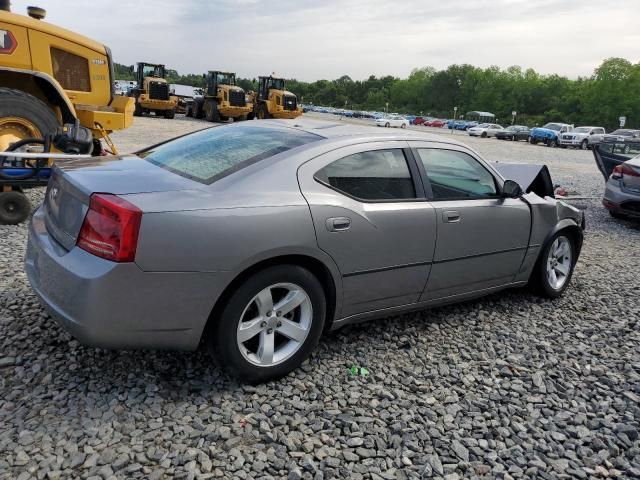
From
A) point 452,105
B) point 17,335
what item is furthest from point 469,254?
point 452,105

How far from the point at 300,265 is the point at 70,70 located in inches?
268

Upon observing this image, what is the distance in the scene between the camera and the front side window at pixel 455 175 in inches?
151

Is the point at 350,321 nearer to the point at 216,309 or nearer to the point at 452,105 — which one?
the point at 216,309

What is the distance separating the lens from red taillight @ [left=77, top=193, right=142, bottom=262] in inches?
100

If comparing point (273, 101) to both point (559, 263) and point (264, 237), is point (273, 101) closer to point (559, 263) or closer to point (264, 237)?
point (559, 263)

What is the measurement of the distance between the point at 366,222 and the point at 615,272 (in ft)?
14.0

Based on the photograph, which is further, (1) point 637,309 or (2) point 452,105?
(2) point 452,105

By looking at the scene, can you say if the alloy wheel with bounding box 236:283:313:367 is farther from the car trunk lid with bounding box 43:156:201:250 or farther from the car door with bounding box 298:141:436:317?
the car trunk lid with bounding box 43:156:201:250

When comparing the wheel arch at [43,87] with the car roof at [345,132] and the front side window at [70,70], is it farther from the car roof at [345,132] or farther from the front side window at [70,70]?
the car roof at [345,132]

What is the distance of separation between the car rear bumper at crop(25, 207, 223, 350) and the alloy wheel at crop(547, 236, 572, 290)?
3.41 m

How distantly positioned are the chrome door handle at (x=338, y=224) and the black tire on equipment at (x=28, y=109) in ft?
16.3

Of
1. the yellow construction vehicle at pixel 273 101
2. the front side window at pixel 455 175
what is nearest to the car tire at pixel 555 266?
the front side window at pixel 455 175

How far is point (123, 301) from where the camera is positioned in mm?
2584

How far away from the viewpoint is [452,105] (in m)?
121
